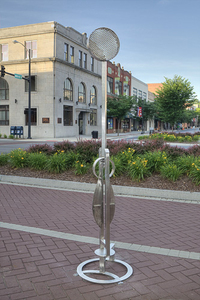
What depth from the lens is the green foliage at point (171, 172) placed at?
7551mm

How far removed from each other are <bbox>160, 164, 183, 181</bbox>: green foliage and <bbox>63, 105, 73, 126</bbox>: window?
2915 centimetres

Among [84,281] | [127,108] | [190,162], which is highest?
[127,108]

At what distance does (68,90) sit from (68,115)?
3080 millimetres

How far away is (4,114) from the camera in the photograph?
3600 centimetres

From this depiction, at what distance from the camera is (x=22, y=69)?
3462cm

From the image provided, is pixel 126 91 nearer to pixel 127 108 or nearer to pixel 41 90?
pixel 127 108

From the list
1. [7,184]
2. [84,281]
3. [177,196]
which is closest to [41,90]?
[7,184]

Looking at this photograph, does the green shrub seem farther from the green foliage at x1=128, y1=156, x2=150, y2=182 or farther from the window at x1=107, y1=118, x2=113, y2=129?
the window at x1=107, y1=118, x2=113, y2=129

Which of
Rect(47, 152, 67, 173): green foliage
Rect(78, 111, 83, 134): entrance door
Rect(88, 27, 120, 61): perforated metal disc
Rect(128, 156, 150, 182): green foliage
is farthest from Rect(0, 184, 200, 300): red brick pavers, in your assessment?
Rect(78, 111, 83, 134): entrance door

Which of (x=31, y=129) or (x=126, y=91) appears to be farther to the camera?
(x=126, y=91)

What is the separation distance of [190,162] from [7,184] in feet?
16.9

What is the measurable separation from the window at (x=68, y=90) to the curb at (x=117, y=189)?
28.2m

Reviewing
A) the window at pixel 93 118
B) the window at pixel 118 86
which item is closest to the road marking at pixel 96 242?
the window at pixel 93 118

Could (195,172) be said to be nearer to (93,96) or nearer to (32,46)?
(32,46)
